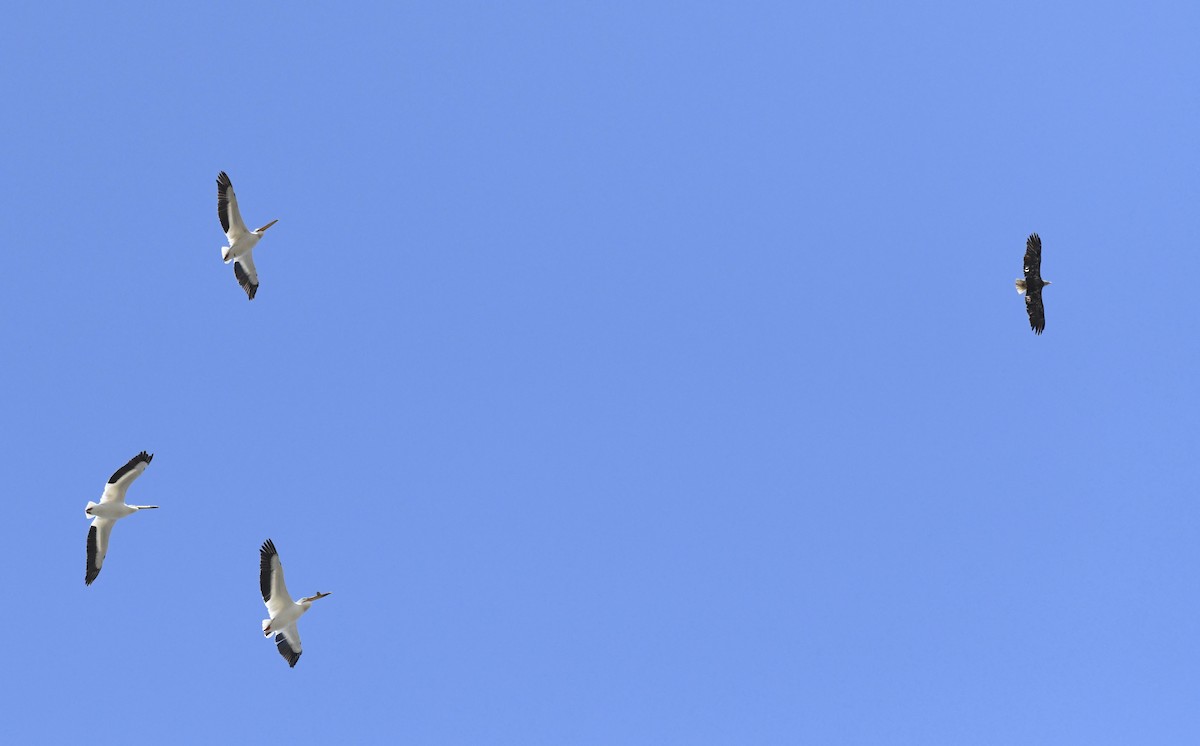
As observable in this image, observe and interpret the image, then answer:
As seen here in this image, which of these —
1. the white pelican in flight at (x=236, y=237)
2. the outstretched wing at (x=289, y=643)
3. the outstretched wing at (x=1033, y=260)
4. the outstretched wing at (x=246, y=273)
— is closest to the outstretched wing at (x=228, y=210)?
the white pelican in flight at (x=236, y=237)

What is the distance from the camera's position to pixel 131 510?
3816cm

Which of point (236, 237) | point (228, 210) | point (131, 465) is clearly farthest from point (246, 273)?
point (131, 465)

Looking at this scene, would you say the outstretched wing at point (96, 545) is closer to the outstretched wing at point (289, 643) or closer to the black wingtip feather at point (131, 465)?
the black wingtip feather at point (131, 465)

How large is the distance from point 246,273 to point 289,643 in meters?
13.2

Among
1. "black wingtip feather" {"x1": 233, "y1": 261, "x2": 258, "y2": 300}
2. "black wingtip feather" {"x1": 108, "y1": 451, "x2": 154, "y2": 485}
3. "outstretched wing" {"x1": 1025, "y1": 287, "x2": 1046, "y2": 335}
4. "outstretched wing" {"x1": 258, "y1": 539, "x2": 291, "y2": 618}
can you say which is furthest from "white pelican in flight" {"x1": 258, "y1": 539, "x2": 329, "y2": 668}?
"outstretched wing" {"x1": 1025, "y1": 287, "x2": 1046, "y2": 335}

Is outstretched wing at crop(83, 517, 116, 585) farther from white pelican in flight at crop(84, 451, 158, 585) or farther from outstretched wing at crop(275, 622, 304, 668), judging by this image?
outstretched wing at crop(275, 622, 304, 668)

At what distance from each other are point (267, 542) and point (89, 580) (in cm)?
670

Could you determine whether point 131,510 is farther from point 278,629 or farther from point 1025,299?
point 1025,299

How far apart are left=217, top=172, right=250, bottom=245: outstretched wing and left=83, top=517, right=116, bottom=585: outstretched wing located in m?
10.3

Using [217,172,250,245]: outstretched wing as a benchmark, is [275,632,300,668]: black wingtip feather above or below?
below

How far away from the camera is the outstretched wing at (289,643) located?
37719 mm

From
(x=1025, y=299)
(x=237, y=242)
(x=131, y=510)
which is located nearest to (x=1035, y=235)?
(x=1025, y=299)

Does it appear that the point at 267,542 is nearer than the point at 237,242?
Yes

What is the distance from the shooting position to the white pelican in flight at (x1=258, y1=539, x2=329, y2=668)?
36.4 metres
